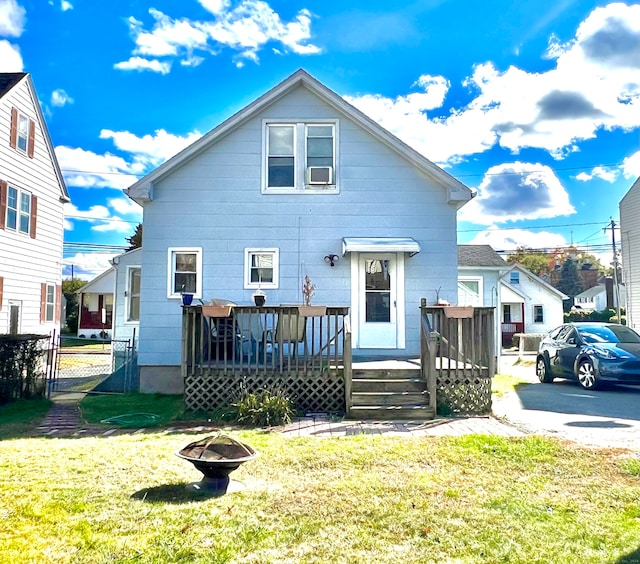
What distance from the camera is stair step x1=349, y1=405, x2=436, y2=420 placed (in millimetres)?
7629

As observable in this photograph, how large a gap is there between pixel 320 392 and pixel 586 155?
2536 centimetres

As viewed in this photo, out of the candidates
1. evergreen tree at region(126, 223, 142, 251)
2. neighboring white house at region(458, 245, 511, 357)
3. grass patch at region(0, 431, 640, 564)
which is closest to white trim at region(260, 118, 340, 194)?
grass patch at region(0, 431, 640, 564)

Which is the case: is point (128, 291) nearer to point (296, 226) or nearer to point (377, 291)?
point (296, 226)

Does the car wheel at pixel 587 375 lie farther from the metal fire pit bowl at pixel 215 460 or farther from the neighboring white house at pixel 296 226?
the metal fire pit bowl at pixel 215 460

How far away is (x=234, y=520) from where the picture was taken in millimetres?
3656

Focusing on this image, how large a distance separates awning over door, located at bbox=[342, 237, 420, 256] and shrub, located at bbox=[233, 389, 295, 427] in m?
3.61

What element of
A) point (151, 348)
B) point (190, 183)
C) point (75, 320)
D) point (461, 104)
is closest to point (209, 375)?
point (151, 348)

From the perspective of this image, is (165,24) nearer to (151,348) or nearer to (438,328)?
(151,348)

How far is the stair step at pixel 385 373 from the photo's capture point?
26.9 feet

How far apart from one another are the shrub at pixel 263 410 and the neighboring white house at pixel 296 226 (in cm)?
306

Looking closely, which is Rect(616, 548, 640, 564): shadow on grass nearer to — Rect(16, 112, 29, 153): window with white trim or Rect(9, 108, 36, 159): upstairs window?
Rect(9, 108, 36, 159): upstairs window

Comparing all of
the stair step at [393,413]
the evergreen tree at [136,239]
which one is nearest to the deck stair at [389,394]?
the stair step at [393,413]

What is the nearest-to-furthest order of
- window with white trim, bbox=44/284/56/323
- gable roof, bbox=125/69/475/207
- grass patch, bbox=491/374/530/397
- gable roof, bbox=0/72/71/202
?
gable roof, bbox=125/69/475/207
grass patch, bbox=491/374/530/397
gable roof, bbox=0/72/71/202
window with white trim, bbox=44/284/56/323

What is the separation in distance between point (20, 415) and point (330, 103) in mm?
8403
